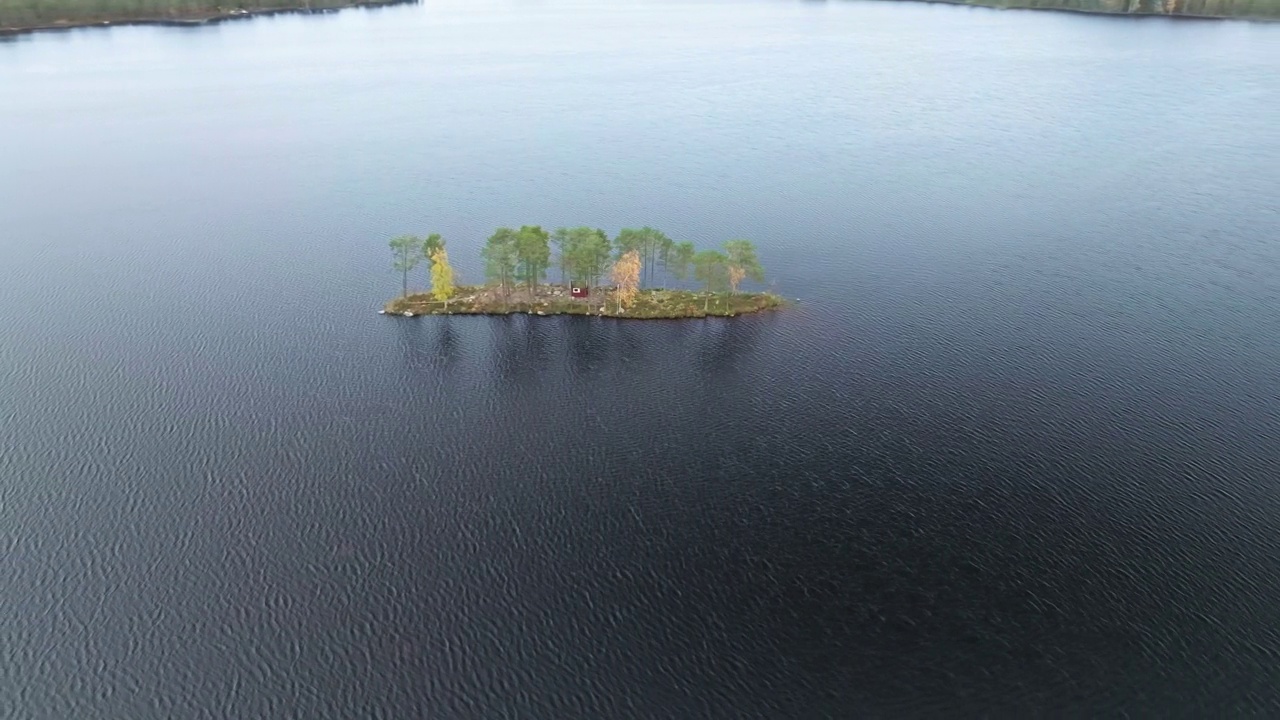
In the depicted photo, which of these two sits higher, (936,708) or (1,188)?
(1,188)

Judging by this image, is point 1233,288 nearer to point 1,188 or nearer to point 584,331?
point 584,331

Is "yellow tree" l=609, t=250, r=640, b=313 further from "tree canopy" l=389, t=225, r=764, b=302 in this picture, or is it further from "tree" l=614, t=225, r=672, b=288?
"tree" l=614, t=225, r=672, b=288

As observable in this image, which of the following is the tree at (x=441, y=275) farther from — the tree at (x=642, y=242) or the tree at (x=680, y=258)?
the tree at (x=680, y=258)

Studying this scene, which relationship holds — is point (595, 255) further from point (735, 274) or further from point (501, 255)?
point (735, 274)

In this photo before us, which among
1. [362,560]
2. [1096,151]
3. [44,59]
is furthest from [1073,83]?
[44,59]

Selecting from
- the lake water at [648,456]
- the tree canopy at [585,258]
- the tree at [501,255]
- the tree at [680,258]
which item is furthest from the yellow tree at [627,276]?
the tree at [501,255]

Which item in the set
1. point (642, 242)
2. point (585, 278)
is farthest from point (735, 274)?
point (585, 278)
